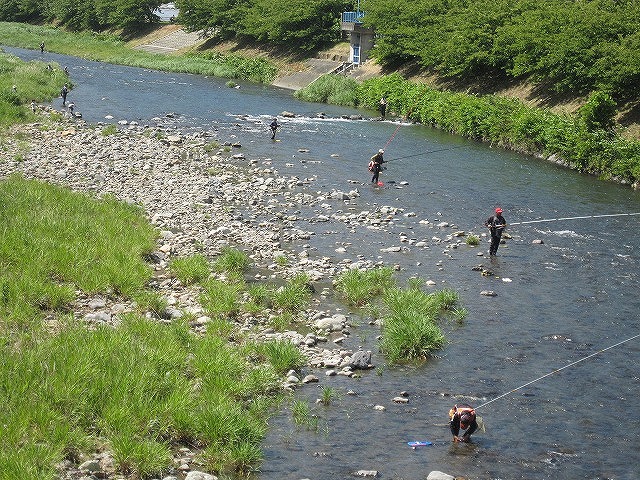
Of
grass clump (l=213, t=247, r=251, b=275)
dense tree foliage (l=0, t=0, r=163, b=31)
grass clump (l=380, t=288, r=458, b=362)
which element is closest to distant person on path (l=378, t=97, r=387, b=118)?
grass clump (l=213, t=247, r=251, b=275)

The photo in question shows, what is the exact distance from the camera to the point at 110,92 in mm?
55250

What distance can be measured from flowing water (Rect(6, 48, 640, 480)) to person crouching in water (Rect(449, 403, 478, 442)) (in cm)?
21

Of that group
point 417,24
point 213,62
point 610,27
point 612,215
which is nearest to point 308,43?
point 213,62

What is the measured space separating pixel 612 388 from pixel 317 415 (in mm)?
5786

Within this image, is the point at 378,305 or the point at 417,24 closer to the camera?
the point at 378,305

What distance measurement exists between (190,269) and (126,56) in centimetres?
7489

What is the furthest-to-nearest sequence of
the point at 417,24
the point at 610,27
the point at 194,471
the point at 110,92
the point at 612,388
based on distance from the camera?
the point at 417,24
the point at 110,92
the point at 610,27
the point at 612,388
the point at 194,471

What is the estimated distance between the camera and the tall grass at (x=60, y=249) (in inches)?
579

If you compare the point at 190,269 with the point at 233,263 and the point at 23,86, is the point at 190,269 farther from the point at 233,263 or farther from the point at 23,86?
the point at 23,86

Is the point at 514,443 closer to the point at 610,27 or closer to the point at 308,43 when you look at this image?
the point at 610,27

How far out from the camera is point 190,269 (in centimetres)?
1772

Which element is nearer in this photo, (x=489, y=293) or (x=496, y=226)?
(x=489, y=293)

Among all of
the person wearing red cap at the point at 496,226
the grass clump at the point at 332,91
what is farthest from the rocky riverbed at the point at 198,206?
the grass clump at the point at 332,91

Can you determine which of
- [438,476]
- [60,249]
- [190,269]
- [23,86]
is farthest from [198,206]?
[23,86]
